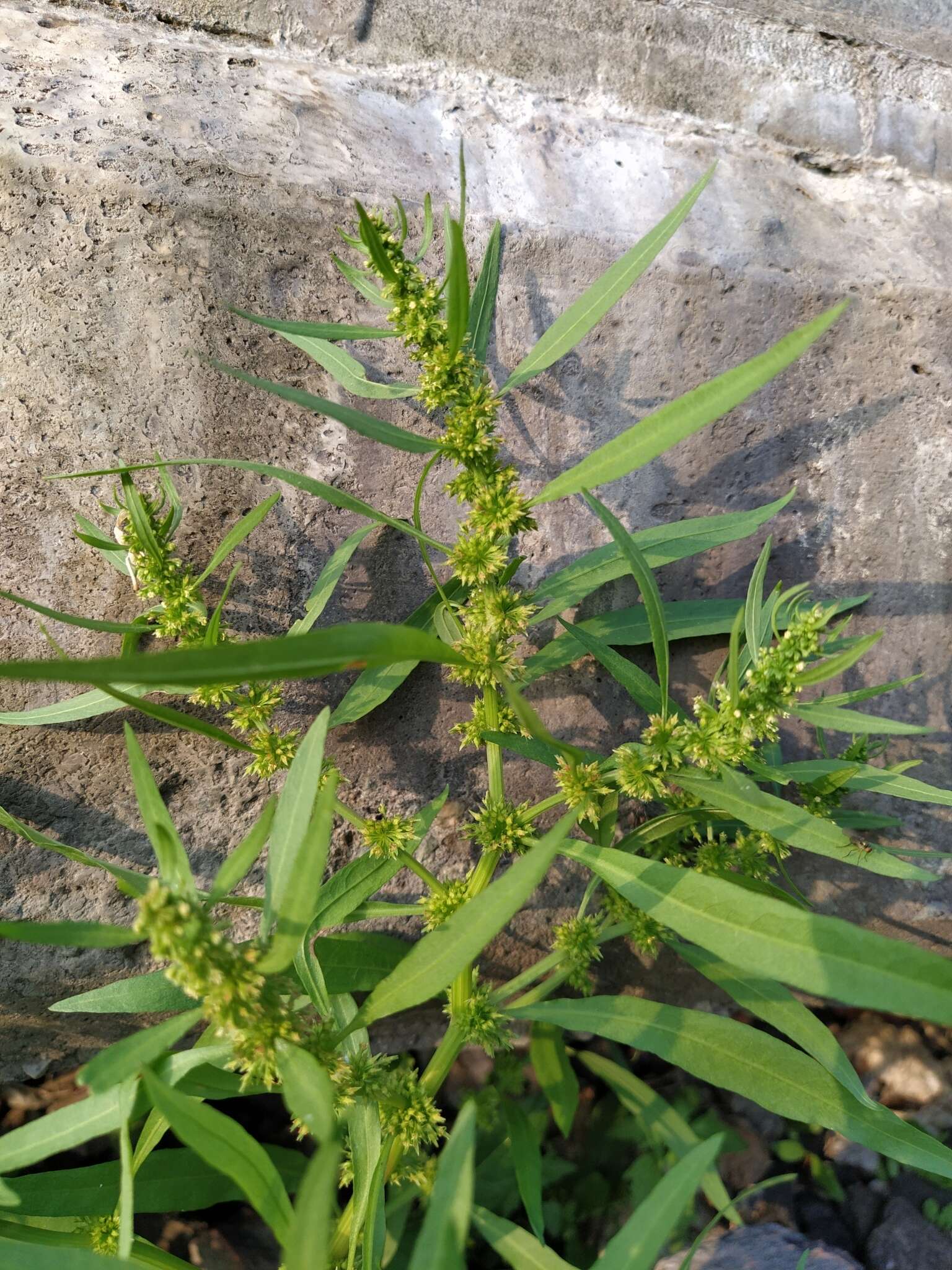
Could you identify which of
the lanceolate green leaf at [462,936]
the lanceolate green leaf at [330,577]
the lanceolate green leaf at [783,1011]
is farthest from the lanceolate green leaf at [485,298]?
the lanceolate green leaf at [783,1011]

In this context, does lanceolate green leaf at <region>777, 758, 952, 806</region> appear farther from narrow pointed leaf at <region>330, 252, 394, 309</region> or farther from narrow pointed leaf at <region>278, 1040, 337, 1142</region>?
narrow pointed leaf at <region>330, 252, 394, 309</region>

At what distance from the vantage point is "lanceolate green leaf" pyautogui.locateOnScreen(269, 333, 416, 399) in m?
1.41

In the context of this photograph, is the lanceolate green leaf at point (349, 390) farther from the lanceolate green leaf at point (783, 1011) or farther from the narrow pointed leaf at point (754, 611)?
the lanceolate green leaf at point (783, 1011)

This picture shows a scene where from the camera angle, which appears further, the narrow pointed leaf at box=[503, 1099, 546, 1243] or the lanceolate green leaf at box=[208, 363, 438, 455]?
the narrow pointed leaf at box=[503, 1099, 546, 1243]

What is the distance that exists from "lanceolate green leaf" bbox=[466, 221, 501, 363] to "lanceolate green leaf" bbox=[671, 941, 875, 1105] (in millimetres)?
1034

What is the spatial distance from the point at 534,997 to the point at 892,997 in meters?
0.70

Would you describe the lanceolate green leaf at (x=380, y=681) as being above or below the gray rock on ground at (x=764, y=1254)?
above

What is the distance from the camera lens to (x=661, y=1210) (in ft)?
2.71

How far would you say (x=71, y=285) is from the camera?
1.49 m

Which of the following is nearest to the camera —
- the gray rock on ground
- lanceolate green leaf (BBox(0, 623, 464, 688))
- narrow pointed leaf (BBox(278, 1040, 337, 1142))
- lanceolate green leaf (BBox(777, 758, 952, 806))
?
lanceolate green leaf (BBox(0, 623, 464, 688))

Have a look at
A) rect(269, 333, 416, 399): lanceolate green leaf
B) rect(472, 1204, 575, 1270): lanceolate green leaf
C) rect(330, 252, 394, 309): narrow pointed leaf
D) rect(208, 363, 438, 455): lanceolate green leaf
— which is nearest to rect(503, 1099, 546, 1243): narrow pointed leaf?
rect(472, 1204, 575, 1270): lanceolate green leaf

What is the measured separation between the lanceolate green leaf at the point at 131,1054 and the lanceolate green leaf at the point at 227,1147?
0.13 feet

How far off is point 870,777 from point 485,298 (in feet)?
3.21

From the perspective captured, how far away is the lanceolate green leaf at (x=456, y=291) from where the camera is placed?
0.94 m
